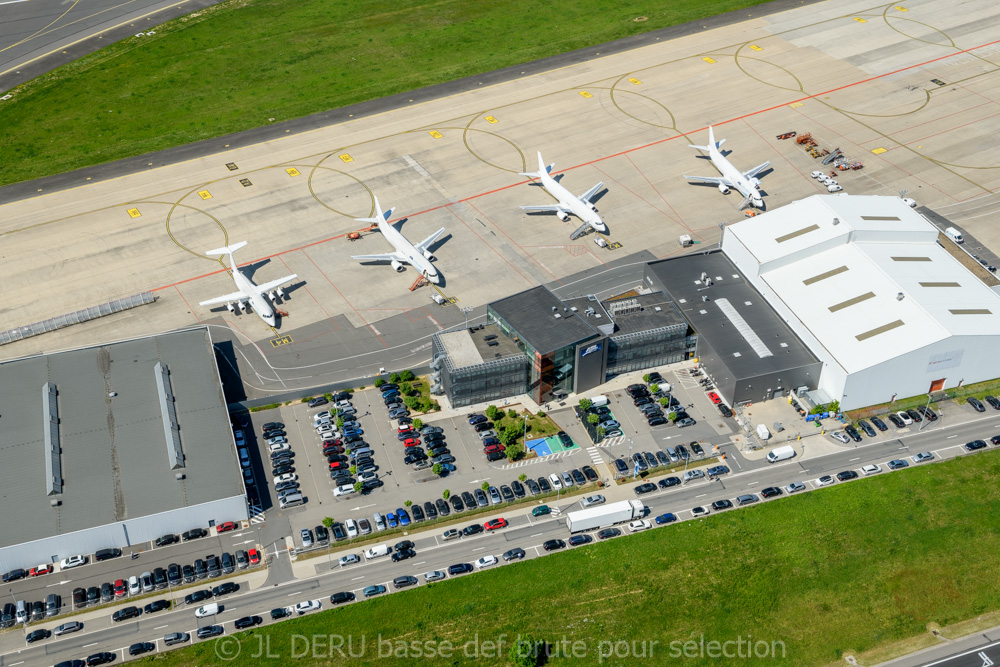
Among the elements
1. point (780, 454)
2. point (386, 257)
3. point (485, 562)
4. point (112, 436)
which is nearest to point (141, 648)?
point (112, 436)

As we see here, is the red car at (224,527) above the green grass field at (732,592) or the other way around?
above

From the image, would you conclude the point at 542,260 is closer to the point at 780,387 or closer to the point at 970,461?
the point at 780,387

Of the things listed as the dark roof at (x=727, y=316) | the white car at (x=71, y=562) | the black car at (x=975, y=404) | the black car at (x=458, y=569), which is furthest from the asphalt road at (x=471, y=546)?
the dark roof at (x=727, y=316)

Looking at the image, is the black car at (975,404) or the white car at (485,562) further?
the black car at (975,404)

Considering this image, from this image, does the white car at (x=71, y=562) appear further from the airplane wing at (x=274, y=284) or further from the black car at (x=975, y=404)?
the black car at (x=975, y=404)

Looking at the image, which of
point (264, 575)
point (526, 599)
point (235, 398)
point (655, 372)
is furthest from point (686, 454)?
point (235, 398)

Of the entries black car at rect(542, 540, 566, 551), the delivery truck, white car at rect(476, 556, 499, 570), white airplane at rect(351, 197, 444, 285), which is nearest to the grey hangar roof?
white car at rect(476, 556, 499, 570)

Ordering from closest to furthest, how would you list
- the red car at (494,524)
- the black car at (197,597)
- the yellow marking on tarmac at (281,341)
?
the black car at (197,597), the red car at (494,524), the yellow marking on tarmac at (281,341)

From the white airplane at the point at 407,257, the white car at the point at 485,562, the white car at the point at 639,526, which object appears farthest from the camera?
A: the white airplane at the point at 407,257
